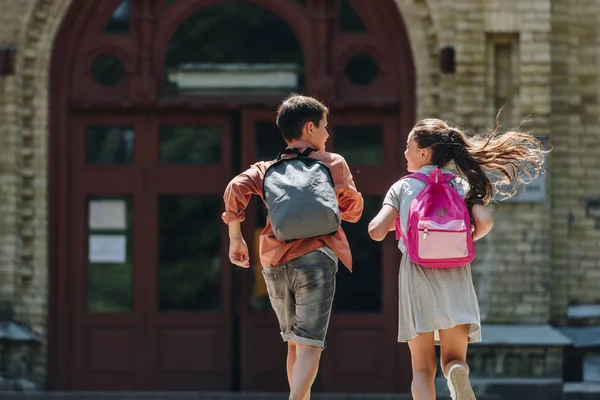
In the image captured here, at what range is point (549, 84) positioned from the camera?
1129 cm

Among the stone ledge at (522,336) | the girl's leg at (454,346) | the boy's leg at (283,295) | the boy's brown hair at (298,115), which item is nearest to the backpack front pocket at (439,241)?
the girl's leg at (454,346)

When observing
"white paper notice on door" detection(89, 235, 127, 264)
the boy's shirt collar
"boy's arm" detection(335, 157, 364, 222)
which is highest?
the boy's shirt collar

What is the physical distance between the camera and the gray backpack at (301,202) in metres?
7.27

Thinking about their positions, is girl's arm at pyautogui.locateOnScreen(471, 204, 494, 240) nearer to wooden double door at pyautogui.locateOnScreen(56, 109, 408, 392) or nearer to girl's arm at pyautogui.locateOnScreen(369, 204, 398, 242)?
girl's arm at pyautogui.locateOnScreen(369, 204, 398, 242)

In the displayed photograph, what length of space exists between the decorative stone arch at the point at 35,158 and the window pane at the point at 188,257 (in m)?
1.01

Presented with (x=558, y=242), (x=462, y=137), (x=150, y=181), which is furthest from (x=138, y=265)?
(x=462, y=137)

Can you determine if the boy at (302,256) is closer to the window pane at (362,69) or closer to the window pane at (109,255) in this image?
the window pane at (362,69)

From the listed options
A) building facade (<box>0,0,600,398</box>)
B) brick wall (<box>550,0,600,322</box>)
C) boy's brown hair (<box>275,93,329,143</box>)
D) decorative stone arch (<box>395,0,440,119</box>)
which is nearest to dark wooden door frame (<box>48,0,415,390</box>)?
building facade (<box>0,0,600,398</box>)

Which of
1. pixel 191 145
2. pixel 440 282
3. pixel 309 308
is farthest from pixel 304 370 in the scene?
pixel 191 145

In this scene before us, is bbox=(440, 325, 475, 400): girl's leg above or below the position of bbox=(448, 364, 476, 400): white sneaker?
above

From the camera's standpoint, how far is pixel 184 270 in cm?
1183

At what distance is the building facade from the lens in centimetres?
1159

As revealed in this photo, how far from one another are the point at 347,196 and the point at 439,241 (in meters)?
0.65

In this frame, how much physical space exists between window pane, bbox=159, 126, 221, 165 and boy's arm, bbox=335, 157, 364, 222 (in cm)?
419
